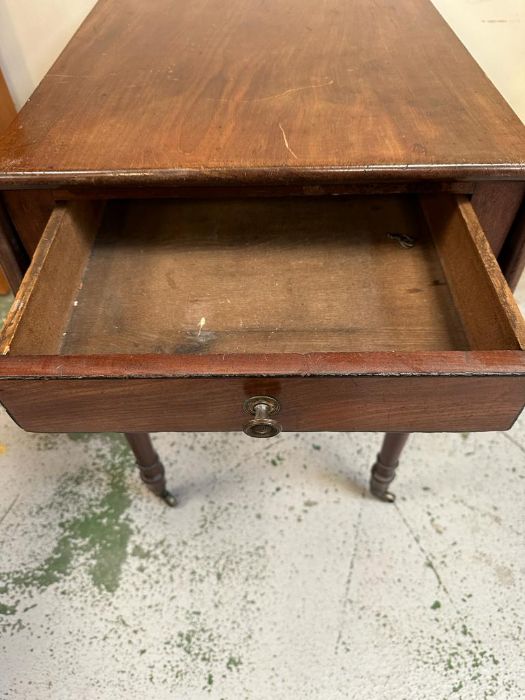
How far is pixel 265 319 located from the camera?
2.13ft

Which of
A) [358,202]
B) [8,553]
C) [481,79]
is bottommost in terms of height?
[8,553]

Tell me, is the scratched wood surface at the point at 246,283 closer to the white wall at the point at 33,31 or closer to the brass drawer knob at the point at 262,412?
the brass drawer knob at the point at 262,412

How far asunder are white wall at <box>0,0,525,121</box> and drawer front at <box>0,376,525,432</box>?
86 centimetres

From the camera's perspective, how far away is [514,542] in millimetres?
925

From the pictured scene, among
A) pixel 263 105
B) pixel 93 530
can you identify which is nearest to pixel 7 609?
pixel 93 530

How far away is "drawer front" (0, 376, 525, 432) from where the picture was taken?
0.47m

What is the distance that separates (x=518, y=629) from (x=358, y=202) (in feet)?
2.25

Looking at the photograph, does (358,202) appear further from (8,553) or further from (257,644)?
(8,553)

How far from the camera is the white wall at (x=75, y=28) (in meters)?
1.01

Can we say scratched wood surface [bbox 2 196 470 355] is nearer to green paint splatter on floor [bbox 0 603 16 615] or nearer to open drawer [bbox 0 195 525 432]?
open drawer [bbox 0 195 525 432]

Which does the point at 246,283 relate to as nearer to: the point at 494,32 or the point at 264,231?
the point at 264,231

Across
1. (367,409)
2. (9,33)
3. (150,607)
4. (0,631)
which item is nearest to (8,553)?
(0,631)

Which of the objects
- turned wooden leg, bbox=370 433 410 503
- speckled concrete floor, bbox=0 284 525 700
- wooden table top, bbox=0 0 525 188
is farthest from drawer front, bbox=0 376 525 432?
speckled concrete floor, bbox=0 284 525 700

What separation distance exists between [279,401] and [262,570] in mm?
515
